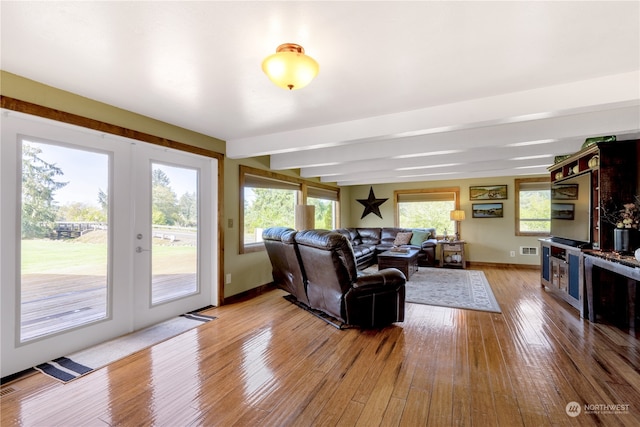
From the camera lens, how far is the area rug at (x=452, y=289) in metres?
4.14

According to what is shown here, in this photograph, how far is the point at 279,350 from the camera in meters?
2.76

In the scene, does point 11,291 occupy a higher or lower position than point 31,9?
lower

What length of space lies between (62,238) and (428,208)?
7396 millimetres

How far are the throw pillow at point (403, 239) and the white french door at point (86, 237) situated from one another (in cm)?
490

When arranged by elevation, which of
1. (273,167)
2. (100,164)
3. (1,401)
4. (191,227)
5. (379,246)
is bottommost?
(1,401)

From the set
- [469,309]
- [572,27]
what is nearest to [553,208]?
[469,309]

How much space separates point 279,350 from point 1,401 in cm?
193

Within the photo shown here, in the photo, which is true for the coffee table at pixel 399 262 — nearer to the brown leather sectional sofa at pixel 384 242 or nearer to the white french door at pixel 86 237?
the brown leather sectional sofa at pixel 384 242

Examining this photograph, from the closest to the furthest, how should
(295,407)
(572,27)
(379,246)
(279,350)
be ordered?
1. (572,27)
2. (295,407)
3. (279,350)
4. (379,246)

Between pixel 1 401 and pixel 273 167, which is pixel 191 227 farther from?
pixel 1 401

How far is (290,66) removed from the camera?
176 centimetres

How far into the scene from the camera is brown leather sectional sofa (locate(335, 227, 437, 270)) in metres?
6.90

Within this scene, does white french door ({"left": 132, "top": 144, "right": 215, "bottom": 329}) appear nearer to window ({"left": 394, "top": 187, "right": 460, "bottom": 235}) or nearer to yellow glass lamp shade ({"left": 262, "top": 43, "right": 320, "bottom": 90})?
yellow glass lamp shade ({"left": 262, "top": 43, "right": 320, "bottom": 90})

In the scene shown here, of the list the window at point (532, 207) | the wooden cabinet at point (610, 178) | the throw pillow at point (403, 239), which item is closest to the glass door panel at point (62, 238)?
the wooden cabinet at point (610, 178)
